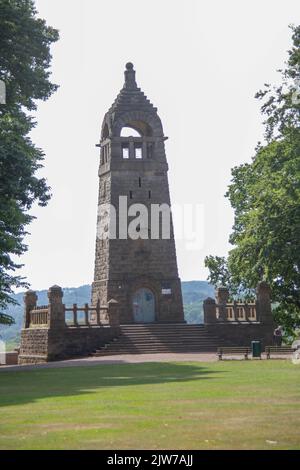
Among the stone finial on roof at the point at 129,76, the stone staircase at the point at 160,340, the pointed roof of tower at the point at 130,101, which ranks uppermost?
the stone finial on roof at the point at 129,76

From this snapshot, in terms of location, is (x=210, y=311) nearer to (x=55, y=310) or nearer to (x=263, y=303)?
(x=263, y=303)

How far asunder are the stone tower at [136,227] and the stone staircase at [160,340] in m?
3.45

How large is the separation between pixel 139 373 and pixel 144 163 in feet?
78.5

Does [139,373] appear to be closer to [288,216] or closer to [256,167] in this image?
[288,216]

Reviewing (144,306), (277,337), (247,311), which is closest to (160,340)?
(247,311)

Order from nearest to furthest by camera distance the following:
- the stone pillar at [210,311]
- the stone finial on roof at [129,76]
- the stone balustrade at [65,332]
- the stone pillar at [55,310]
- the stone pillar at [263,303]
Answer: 1. the stone balustrade at [65,332]
2. the stone pillar at [55,310]
3. the stone pillar at [263,303]
4. the stone pillar at [210,311]
5. the stone finial on roof at [129,76]

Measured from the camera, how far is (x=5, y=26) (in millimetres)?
28141

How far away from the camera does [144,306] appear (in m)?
44.8

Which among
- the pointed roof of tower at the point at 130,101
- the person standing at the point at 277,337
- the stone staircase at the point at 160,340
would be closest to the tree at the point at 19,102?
the stone staircase at the point at 160,340

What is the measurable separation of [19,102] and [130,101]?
1678cm

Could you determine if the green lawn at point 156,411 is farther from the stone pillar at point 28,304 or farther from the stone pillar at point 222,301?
the stone pillar at point 28,304

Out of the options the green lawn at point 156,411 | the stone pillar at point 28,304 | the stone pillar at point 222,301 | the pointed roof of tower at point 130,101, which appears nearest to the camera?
the green lawn at point 156,411

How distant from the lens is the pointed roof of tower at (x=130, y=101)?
153 feet

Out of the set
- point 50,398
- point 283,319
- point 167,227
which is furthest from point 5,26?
point 283,319
